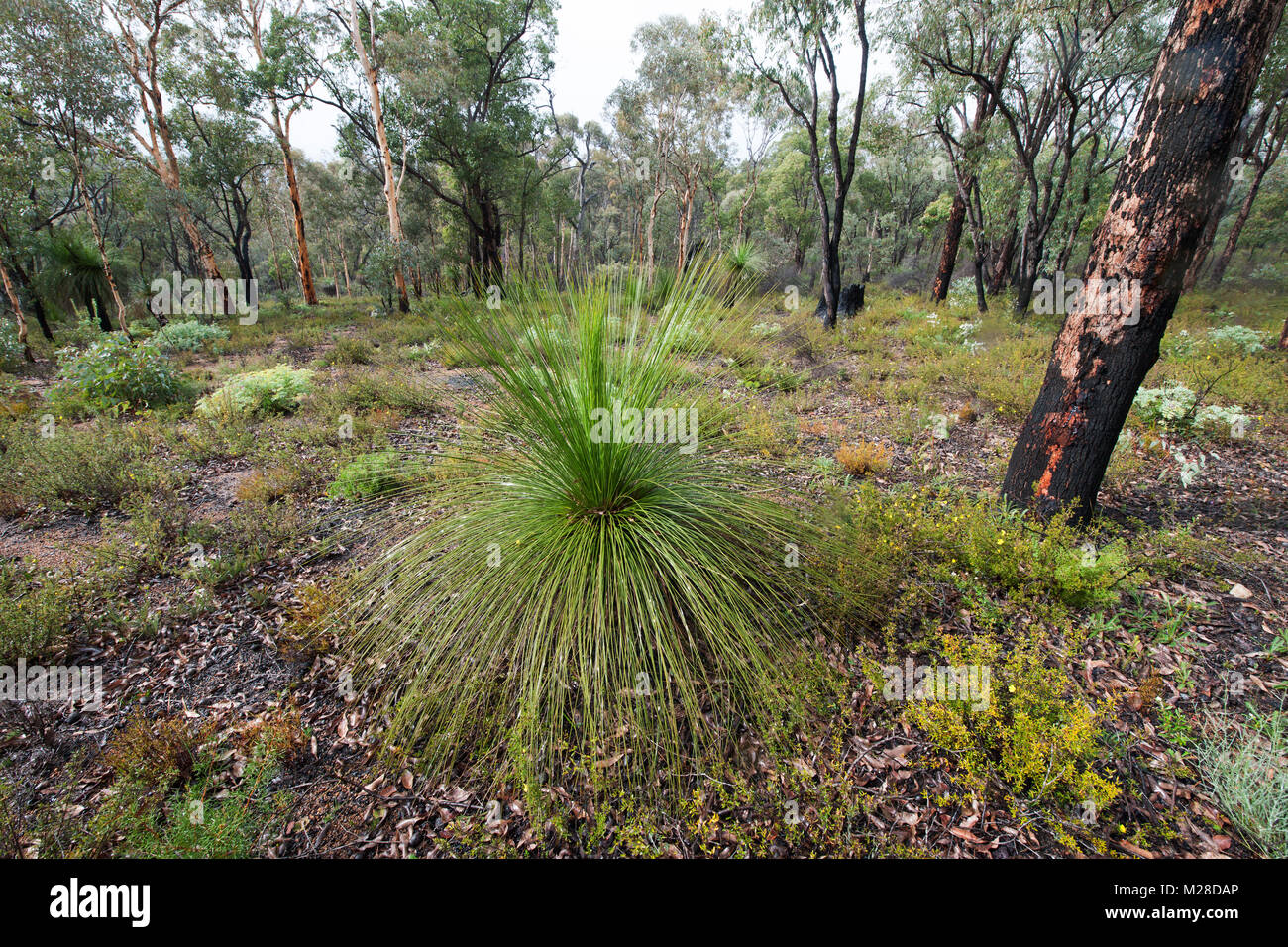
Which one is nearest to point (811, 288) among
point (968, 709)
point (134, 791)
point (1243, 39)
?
point (1243, 39)

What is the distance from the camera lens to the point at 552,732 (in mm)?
1895

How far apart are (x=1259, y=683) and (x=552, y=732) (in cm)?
311

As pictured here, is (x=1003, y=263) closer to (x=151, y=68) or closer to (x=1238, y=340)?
(x=1238, y=340)

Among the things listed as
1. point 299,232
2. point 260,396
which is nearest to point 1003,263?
point 260,396

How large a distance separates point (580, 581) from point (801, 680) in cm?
110

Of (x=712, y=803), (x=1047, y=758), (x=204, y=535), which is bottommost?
(x=712, y=803)

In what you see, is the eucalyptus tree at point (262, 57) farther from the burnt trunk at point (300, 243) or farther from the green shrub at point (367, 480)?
the green shrub at point (367, 480)

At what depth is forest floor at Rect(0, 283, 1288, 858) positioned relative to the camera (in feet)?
5.78

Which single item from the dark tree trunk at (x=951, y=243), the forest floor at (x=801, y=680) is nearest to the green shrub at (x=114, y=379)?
the forest floor at (x=801, y=680)

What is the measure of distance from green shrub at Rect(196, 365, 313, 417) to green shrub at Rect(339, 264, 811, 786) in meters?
4.96

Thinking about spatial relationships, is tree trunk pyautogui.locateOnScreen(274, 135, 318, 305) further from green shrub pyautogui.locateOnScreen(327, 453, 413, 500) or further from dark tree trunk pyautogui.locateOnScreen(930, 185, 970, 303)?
dark tree trunk pyautogui.locateOnScreen(930, 185, 970, 303)

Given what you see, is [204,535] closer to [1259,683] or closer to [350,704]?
[350,704]

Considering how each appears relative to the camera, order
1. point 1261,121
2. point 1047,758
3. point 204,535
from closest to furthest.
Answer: point 1047,758 → point 204,535 → point 1261,121

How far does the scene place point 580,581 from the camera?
190 centimetres
